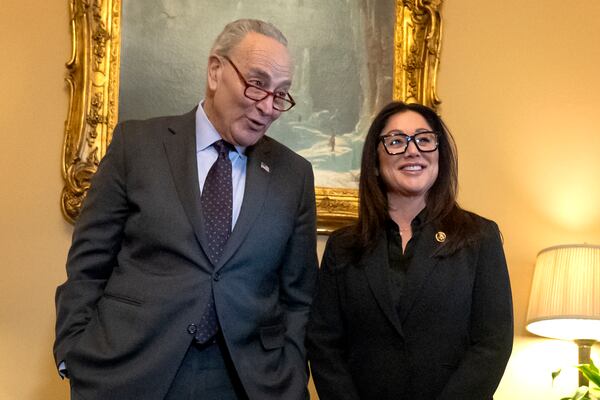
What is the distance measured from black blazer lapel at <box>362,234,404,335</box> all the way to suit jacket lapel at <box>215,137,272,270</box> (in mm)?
343

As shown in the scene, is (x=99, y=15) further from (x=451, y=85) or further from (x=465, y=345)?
(x=465, y=345)

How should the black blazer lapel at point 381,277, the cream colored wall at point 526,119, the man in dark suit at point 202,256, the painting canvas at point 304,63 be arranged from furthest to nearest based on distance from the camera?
the cream colored wall at point 526,119
the painting canvas at point 304,63
the black blazer lapel at point 381,277
the man in dark suit at point 202,256

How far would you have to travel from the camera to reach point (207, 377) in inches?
87.1

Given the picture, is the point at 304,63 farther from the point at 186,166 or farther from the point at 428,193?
the point at 186,166

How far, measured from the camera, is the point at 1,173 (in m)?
3.12

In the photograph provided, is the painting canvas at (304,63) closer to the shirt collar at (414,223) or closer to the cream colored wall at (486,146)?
the cream colored wall at (486,146)

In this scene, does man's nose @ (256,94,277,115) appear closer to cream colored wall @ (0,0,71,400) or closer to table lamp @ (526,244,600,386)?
cream colored wall @ (0,0,71,400)

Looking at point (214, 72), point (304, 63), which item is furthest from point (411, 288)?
point (304, 63)

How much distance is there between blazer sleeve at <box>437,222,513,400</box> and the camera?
2.22m

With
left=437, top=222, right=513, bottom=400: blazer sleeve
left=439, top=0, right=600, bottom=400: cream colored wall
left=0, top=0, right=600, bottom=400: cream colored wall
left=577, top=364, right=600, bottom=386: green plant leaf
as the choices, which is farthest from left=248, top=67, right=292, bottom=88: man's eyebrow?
left=577, top=364, right=600, bottom=386: green plant leaf

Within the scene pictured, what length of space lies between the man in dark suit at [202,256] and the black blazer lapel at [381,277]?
195 millimetres

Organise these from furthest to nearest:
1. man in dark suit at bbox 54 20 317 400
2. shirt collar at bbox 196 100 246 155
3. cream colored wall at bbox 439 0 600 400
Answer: cream colored wall at bbox 439 0 600 400 < shirt collar at bbox 196 100 246 155 < man in dark suit at bbox 54 20 317 400

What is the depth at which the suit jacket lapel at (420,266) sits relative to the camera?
2.31 meters

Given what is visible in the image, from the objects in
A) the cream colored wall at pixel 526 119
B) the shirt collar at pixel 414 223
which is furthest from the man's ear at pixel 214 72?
the cream colored wall at pixel 526 119
